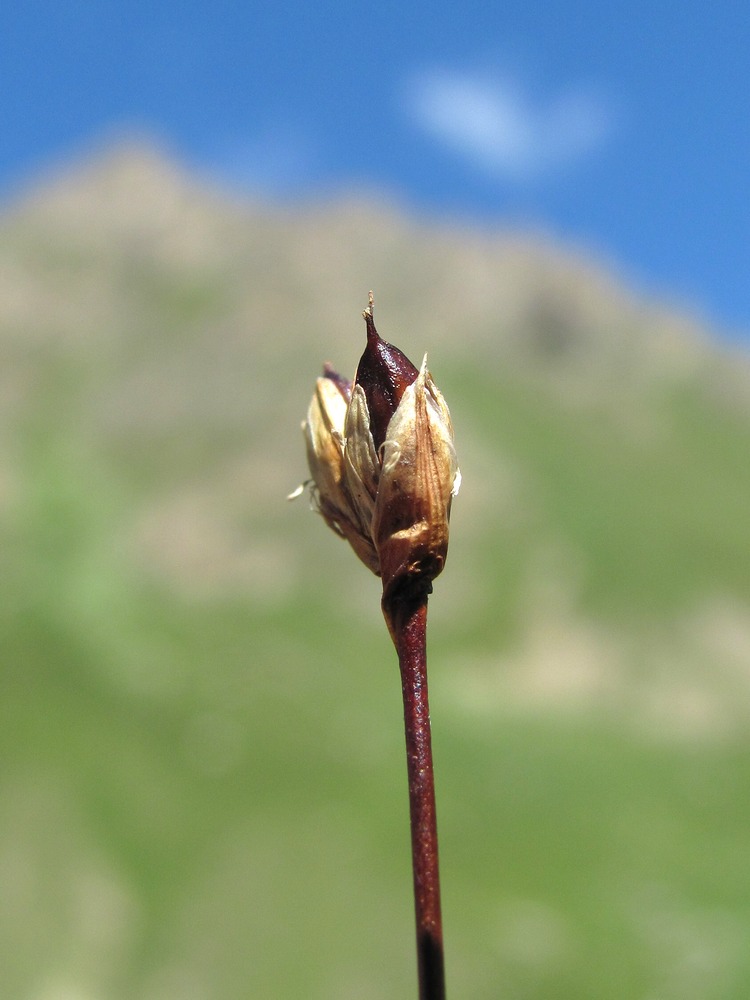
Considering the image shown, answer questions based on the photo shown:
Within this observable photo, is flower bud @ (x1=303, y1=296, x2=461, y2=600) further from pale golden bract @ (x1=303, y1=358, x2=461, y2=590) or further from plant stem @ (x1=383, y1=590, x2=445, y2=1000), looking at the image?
plant stem @ (x1=383, y1=590, x2=445, y2=1000)

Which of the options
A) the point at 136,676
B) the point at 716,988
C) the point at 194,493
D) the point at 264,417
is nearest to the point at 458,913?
the point at 716,988

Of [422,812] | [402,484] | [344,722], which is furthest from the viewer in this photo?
[344,722]

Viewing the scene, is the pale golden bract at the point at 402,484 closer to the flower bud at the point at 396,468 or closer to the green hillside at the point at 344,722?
the flower bud at the point at 396,468

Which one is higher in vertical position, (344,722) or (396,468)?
(344,722)

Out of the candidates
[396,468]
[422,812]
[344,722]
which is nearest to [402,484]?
[396,468]

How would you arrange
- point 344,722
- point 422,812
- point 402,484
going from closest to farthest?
point 422,812 → point 402,484 → point 344,722

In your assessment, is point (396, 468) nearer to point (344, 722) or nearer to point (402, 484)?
point (402, 484)
